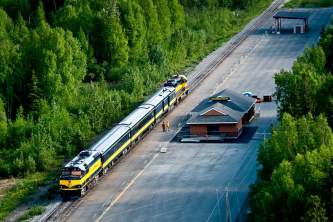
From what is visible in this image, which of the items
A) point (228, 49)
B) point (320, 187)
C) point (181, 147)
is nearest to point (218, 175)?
point (181, 147)

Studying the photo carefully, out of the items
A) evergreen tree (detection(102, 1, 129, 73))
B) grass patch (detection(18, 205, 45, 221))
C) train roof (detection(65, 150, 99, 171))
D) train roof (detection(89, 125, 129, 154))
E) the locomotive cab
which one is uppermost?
evergreen tree (detection(102, 1, 129, 73))

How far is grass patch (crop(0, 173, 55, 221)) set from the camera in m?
62.1

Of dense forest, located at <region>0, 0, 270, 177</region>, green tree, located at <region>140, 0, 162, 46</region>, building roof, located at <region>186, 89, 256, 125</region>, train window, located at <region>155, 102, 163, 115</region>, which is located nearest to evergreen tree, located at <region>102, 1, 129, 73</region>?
dense forest, located at <region>0, 0, 270, 177</region>

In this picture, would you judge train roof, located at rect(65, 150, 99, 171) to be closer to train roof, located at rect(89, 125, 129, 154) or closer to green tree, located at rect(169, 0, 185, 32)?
train roof, located at rect(89, 125, 129, 154)

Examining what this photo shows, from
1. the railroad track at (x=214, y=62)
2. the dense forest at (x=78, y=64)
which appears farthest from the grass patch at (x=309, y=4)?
the dense forest at (x=78, y=64)

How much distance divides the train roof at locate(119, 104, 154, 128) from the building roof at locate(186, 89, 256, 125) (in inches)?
158

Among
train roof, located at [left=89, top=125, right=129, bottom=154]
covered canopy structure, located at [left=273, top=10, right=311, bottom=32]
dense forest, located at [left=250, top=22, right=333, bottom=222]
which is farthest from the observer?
covered canopy structure, located at [left=273, top=10, right=311, bottom=32]

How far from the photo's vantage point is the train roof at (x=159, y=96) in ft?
261

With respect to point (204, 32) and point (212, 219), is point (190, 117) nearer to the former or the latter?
point (212, 219)

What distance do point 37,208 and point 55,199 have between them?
229cm

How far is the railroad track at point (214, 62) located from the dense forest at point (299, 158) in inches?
577

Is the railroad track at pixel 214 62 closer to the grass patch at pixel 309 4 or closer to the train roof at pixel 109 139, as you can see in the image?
the grass patch at pixel 309 4

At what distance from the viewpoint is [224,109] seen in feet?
249

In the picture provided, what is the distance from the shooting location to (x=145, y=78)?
310ft
